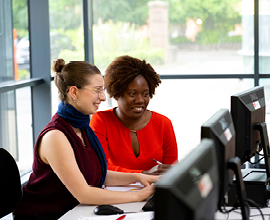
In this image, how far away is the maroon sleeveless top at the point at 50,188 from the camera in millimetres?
1808

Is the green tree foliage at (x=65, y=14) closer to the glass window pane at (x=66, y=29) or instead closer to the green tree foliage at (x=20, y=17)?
the glass window pane at (x=66, y=29)

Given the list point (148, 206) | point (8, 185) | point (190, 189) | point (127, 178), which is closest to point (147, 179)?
point (127, 178)

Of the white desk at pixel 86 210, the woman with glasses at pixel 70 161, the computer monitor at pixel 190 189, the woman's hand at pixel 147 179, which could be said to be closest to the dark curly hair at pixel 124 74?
the woman with glasses at pixel 70 161

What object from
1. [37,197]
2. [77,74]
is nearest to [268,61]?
[77,74]

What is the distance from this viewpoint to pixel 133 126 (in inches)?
94.6

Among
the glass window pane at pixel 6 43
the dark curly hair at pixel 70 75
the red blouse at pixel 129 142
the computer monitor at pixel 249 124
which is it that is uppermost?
the glass window pane at pixel 6 43

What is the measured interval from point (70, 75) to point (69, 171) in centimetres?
46

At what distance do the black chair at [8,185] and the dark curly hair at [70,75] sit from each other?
425 mm

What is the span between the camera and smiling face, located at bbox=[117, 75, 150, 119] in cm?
236

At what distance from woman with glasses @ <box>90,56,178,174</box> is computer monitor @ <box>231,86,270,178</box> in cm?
64

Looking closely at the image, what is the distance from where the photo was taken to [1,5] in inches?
135

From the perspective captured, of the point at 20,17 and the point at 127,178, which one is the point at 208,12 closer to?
the point at 20,17

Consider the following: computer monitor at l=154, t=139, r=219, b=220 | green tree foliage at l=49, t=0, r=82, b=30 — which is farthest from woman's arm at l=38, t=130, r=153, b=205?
green tree foliage at l=49, t=0, r=82, b=30

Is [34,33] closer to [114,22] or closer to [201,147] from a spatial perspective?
[114,22]
